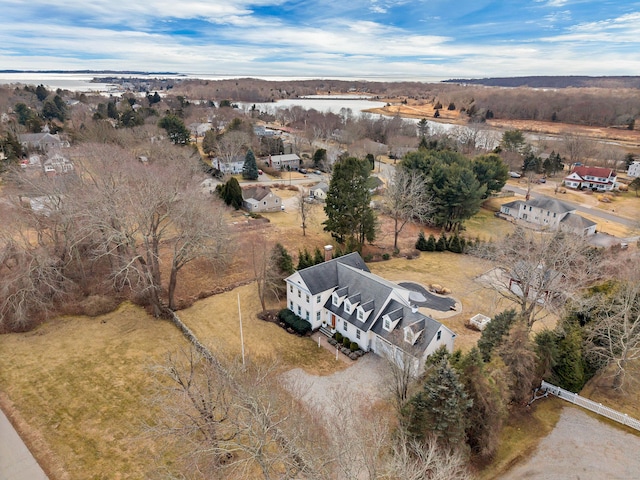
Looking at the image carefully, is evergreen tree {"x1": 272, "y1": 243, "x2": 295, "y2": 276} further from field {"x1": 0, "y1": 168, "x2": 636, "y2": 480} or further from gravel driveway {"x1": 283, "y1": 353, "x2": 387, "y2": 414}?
gravel driveway {"x1": 283, "y1": 353, "x2": 387, "y2": 414}

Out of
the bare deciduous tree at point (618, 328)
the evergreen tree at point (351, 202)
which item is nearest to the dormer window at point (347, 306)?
the evergreen tree at point (351, 202)

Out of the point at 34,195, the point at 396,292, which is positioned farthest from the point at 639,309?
the point at 34,195

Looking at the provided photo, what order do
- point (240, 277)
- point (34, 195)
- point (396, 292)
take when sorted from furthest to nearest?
1. point (240, 277)
2. point (34, 195)
3. point (396, 292)

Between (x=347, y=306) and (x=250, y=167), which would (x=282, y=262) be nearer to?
(x=347, y=306)

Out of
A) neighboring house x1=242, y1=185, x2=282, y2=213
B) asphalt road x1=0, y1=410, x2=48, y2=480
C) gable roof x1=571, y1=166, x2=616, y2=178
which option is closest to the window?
asphalt road x1=0, y1=410, x2=48, y2=480

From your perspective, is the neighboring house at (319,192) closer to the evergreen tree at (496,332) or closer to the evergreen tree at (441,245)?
the evergreen tree at (441,245)

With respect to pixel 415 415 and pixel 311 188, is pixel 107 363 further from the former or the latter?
pixel 311 188
